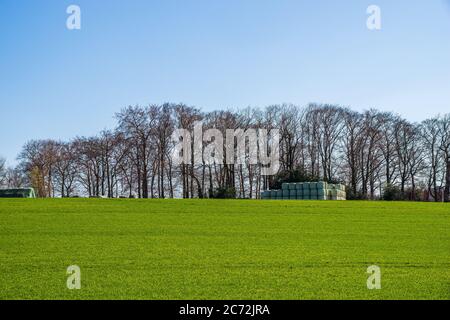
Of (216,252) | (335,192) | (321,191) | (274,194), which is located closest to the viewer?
(216,252)

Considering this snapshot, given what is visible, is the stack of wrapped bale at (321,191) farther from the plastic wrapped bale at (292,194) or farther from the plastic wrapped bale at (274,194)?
the plastic wrapped bale at (274,194)

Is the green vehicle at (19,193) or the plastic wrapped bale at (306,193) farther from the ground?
the green vehicle at (19,193)

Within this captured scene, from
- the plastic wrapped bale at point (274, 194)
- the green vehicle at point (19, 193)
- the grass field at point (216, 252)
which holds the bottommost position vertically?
the grass field at point (216, 252)

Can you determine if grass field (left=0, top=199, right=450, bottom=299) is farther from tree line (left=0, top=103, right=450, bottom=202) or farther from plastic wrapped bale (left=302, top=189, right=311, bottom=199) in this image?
tree line (left=0, top=103, right=450, bottom=202)

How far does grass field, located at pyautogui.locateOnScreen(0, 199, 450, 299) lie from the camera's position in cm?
934

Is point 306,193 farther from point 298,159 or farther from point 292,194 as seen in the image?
point 298,159

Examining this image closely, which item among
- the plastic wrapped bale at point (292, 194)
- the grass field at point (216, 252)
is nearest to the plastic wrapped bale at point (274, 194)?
the plastic wrapped bale at point (292, 194)

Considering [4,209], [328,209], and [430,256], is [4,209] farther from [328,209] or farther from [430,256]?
[430,256]

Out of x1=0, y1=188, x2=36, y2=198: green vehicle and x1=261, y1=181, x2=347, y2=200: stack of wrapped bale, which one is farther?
x1=261, y1=181, x2=347, y2=200: stack of wrapped bale

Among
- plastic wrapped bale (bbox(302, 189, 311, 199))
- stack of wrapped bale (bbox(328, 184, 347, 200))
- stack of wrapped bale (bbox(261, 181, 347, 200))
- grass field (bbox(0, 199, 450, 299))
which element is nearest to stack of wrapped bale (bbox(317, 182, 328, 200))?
stack of wrapped bale (bbox(261, 181, 347, 200))

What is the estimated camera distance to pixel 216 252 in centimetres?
1409

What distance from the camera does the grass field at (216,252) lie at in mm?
9336

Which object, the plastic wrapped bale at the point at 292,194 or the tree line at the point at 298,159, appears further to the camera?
the tree line at the point at 298,159

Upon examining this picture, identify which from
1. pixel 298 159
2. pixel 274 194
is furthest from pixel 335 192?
pixel 298 159
